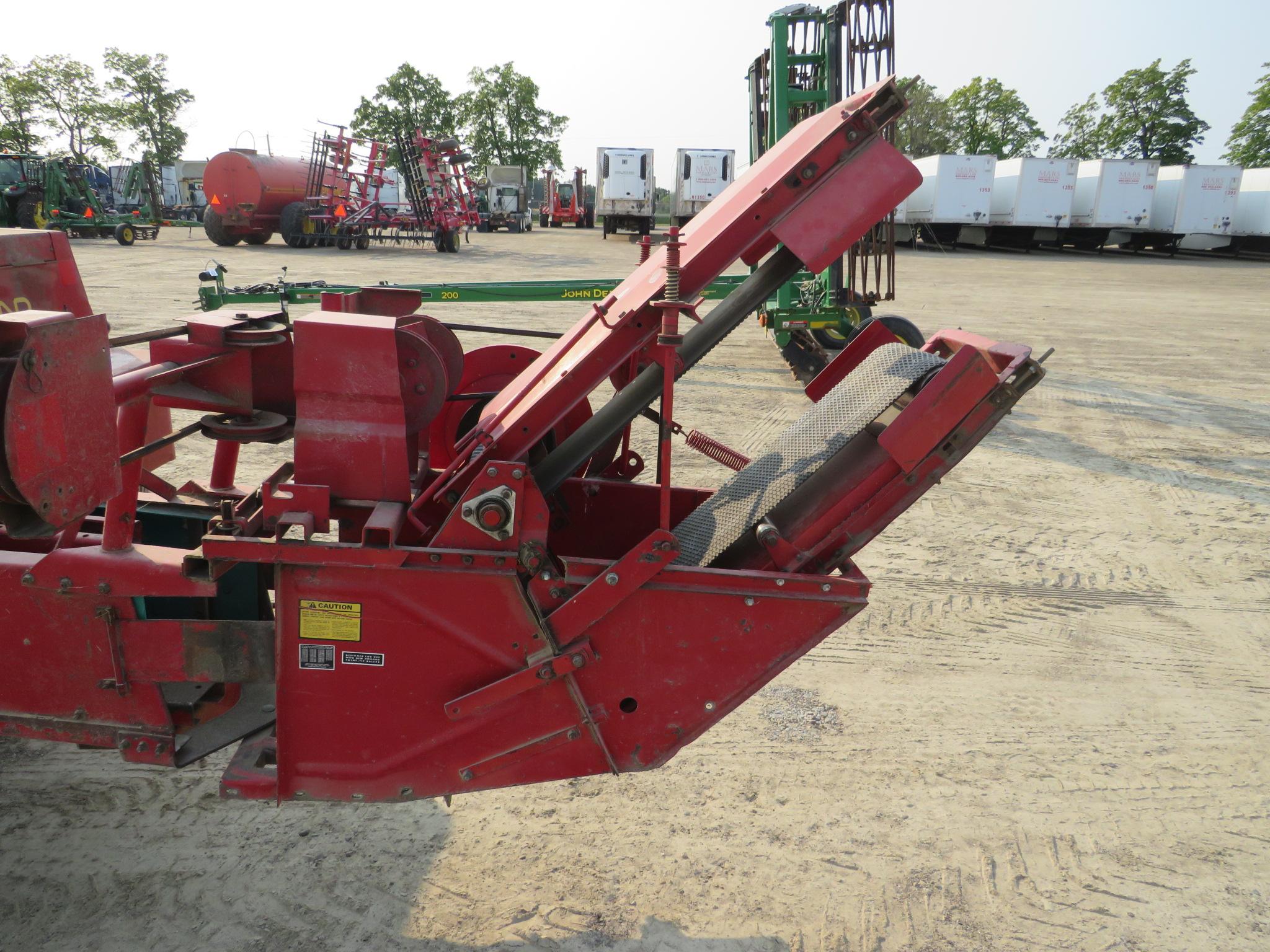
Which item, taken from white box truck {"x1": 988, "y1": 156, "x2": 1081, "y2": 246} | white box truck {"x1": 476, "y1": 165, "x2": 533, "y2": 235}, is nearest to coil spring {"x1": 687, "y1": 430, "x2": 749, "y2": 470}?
white box truck {"x1": 988, "y1": 156, "x2": 1081, "y2": 246}

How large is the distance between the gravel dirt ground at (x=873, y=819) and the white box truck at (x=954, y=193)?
25.2m

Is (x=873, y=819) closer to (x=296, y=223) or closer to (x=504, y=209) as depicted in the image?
(x=296, y=223)

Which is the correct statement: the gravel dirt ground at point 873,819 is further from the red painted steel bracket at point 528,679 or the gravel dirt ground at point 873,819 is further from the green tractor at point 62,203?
the green tractor at point 62,203

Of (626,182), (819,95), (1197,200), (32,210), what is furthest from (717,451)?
(1197,200)

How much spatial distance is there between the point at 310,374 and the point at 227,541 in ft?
1.47

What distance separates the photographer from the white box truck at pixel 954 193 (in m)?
27.6

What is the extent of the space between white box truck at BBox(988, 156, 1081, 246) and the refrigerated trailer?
3041 millimetres

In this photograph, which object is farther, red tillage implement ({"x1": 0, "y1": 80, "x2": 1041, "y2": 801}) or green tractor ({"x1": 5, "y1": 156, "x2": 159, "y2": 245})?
green tractor ({"x1": 5, "y1": 156, "x2": 159, "y2": 245})

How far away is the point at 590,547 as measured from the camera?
3.05 meters

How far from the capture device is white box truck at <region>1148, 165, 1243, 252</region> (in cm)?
2753

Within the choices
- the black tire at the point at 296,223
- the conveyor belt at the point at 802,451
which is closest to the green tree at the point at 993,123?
the black tire at the point at 296,223

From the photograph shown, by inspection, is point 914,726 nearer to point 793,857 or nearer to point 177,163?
point 793,857

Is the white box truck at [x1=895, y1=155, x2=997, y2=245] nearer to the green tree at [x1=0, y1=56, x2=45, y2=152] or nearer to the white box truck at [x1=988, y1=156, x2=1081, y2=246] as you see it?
the white box truck at [x1=988, y1=156, x2=1081, y2=246]

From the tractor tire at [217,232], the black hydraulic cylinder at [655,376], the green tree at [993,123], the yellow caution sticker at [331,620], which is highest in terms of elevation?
the green tree at [993,123]
